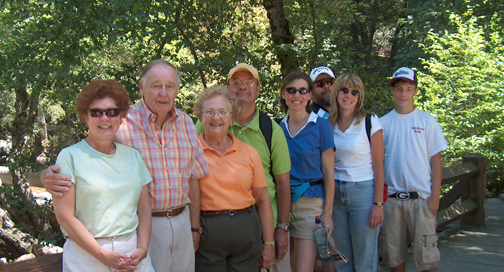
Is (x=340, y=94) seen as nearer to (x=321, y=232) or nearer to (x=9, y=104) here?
(x=321, y=232)

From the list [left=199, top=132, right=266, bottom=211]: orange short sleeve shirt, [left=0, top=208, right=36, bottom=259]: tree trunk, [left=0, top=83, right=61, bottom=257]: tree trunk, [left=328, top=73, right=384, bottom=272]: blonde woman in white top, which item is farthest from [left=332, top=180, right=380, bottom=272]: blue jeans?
[left=0, top=208, right=36, bottom=259]: tree trunk

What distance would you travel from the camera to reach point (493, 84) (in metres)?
9.16

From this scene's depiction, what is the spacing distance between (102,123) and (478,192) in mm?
5810

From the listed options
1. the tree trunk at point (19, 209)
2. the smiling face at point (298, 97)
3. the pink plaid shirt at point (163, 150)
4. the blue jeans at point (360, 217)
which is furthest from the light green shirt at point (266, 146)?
the tree trunk at point (19, 209)

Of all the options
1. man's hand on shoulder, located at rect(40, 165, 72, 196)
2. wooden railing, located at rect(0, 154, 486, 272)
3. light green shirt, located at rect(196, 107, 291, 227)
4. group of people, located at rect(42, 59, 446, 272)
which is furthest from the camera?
wooden railing, located at rect(0, 154, 486, 272)

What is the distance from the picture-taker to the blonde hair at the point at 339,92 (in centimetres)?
346

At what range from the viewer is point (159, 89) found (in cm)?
258

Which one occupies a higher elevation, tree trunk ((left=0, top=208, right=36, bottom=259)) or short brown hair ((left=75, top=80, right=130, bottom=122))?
short brown hair ((left=75, top=80, right=130, bottom=122))

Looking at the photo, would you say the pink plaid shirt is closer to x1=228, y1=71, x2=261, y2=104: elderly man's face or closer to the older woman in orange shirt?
the older woman in orange shirt

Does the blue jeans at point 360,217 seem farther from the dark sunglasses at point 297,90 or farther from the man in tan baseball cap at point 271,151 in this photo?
the dark sunglasses at point 297,90

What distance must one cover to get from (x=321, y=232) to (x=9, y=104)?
15.1m

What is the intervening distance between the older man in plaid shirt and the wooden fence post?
199 inches

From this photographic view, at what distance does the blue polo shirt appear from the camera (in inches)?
127

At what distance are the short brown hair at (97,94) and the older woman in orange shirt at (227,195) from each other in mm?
678
